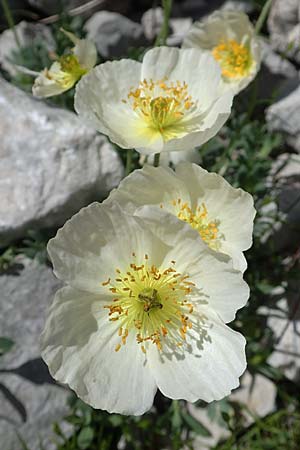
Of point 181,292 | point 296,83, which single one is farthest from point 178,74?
point 296,83

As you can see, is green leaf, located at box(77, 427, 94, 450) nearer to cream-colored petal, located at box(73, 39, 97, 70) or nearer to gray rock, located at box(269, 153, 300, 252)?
gray rock, located at box(269, 153, 300, 252)

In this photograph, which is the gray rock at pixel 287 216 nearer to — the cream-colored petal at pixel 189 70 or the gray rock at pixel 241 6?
the cream-colored petal at pixel 189 70

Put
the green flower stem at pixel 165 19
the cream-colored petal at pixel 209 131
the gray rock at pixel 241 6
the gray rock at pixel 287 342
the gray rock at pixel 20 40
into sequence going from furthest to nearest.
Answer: the gray rock at pixel 241 6
the gray rock at pixel 20 40
the gray rock at pixel 287 342
the green flower stem at pixel 165 19
the cream-colored petal at pixel 209 131

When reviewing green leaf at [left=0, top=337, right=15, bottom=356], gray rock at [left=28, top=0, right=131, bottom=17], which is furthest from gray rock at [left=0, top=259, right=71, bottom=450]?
gray rock at [left=28, top=0, right=131, bottom=17]

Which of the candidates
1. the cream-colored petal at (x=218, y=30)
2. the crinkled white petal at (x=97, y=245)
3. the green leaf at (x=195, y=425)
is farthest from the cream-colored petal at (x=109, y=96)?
the green leaf at (x=195, y=425)

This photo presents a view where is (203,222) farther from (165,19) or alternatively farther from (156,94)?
(165,19)

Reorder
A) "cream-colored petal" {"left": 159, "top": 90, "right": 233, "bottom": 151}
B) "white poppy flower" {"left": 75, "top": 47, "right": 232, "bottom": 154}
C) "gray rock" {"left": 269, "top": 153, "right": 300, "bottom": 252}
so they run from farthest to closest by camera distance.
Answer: "gray rock" {"left": 269, "top": 153, "right": 300, "bottom": 252} < "white poppy flower" {"left": 75, "top": 47, "right": 232, "bottom": 154} < "cream-colored petal" {"left": 159, "top": 90, "right": 233, "bottom": 151}

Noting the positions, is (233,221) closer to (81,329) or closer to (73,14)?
(81,329)
